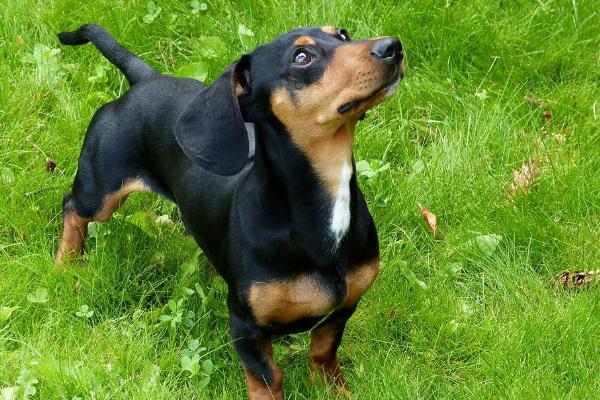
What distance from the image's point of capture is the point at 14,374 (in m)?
3.95

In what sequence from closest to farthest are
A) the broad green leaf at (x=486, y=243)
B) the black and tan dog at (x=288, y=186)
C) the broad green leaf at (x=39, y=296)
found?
the black and tan dog at (x=288, y=186) < the broad green leaf at (x=39, y=296) < the broad green leaf at (x=486, y=243)

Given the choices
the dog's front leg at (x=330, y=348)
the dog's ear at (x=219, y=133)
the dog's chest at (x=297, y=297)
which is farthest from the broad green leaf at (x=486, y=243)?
the dog's ear at (x=219, y=133)

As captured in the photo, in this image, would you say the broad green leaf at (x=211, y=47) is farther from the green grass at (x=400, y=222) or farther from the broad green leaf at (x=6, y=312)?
the broad green leaf at (x=6, y=312)

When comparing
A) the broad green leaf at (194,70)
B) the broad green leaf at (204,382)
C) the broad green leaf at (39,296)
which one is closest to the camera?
the broad green leaf at (204,382)

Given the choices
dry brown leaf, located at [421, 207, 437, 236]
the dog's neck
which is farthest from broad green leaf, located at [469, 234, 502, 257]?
the dog's neck

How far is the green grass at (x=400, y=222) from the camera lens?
3.98m

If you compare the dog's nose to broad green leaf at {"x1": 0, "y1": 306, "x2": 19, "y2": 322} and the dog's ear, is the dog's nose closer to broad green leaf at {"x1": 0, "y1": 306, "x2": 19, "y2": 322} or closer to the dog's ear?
the dog's ear

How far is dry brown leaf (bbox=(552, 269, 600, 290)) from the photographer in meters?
4.30

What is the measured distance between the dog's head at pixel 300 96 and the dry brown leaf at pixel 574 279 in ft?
4.64

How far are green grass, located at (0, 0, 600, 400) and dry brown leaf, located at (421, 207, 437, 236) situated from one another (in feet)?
0.14

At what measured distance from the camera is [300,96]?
3.33m

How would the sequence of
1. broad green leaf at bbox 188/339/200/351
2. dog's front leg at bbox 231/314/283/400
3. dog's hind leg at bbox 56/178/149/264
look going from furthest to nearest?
dog's hind leg at bbox 56/178/149/264 → broad green leaf at bbox 188/339/200/351 → dog's front leg at bbox 231/314/283/400

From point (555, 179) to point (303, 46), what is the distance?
5.92 ft

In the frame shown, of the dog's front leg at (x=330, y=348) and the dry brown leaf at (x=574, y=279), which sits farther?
the dry brown leaf at (x=574, y=279)
